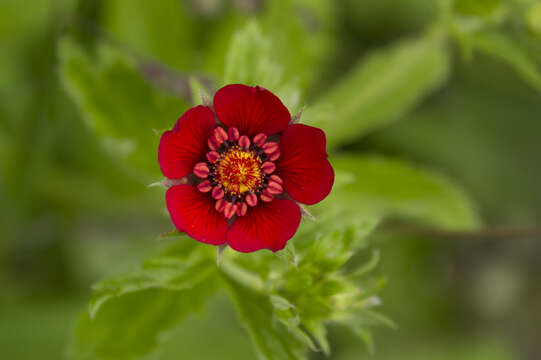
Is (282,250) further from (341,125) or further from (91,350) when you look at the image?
(341,125)

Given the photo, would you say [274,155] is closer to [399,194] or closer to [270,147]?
[270,147]

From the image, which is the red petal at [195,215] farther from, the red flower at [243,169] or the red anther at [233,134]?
the red anther at [233,134]

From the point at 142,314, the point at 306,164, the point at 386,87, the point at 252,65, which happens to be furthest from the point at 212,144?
the point at 386,87

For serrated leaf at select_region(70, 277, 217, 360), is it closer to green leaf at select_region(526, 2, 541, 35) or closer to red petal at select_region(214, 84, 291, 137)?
red petal at select_region(214, 84, 291, 137)

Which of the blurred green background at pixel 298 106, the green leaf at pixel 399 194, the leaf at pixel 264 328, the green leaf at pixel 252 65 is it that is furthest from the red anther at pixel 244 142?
the green leaf at pixel 399 194

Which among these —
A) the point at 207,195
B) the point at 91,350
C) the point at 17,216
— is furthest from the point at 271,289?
the point at 17,216

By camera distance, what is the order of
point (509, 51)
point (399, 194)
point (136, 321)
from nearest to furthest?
point (136, 321)
point (509, 51)
point (399, 194)
